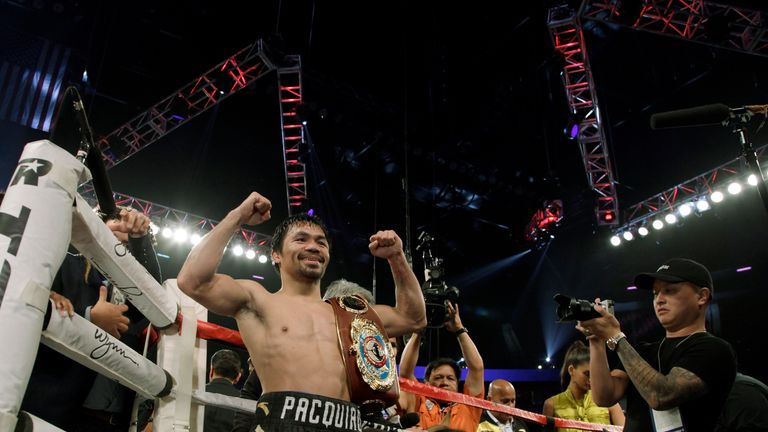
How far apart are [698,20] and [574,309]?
5526 millimetres

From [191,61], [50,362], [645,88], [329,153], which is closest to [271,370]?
[50,362]

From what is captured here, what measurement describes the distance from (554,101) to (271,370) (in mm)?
8387

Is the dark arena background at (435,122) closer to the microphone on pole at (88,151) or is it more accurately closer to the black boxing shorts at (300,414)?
the black boxing shorts at (300,414)

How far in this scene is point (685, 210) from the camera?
7656 mm

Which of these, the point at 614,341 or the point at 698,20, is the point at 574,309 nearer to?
the point at 614,341

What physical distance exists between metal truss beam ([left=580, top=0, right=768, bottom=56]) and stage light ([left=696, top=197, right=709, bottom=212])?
7.56 ft

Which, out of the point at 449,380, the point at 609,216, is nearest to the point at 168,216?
the point at 449,380

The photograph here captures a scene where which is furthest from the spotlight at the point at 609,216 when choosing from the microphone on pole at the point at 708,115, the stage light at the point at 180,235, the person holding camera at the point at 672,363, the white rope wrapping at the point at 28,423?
the white rope wrapping at the point at 28,423

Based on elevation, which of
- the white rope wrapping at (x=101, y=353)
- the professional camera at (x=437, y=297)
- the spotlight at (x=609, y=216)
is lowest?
the white rope wrapping at (x=101, y=353)

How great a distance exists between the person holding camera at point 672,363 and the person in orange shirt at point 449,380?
1.04 m

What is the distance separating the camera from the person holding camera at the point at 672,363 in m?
1.82

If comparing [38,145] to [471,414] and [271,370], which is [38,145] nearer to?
[271,370]

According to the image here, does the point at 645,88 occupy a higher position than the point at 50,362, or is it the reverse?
the point at 645,88

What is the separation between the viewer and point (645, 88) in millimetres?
8984
